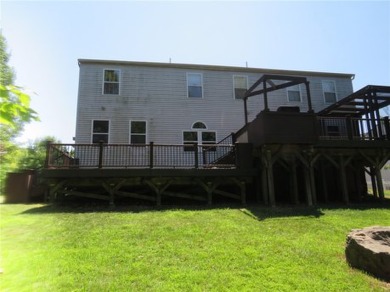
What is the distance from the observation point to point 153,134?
45.3 ft

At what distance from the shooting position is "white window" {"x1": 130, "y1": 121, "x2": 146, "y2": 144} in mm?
13672

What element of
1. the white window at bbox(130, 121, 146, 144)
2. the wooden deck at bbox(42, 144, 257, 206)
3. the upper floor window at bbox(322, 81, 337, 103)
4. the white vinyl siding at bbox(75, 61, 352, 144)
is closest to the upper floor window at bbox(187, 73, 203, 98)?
the white vinyl siding at bbox(75, 61, 352, 144)

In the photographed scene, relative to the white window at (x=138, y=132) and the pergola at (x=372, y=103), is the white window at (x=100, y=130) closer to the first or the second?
the white window at (x=138, y=132)

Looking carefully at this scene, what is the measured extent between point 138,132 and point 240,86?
589cm

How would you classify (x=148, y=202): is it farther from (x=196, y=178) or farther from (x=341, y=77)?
(x=341, y=77)

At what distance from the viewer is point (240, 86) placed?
602 inches

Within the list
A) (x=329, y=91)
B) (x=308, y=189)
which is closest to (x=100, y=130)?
(x=308, y=189)

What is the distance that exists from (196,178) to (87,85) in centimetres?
728

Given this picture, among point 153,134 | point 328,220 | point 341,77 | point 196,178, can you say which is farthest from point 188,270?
point 341,77

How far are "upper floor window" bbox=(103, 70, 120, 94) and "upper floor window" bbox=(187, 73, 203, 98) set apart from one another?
3.54 meters

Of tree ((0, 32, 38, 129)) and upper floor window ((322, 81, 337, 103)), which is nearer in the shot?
tree ((0, 32, 38, 129))

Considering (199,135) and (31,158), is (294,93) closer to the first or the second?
(199,135)

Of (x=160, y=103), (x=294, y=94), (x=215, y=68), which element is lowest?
(x=160, y=103)

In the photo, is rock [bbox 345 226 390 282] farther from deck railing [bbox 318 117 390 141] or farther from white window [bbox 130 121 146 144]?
white window [bbox 130 121 146 144]
